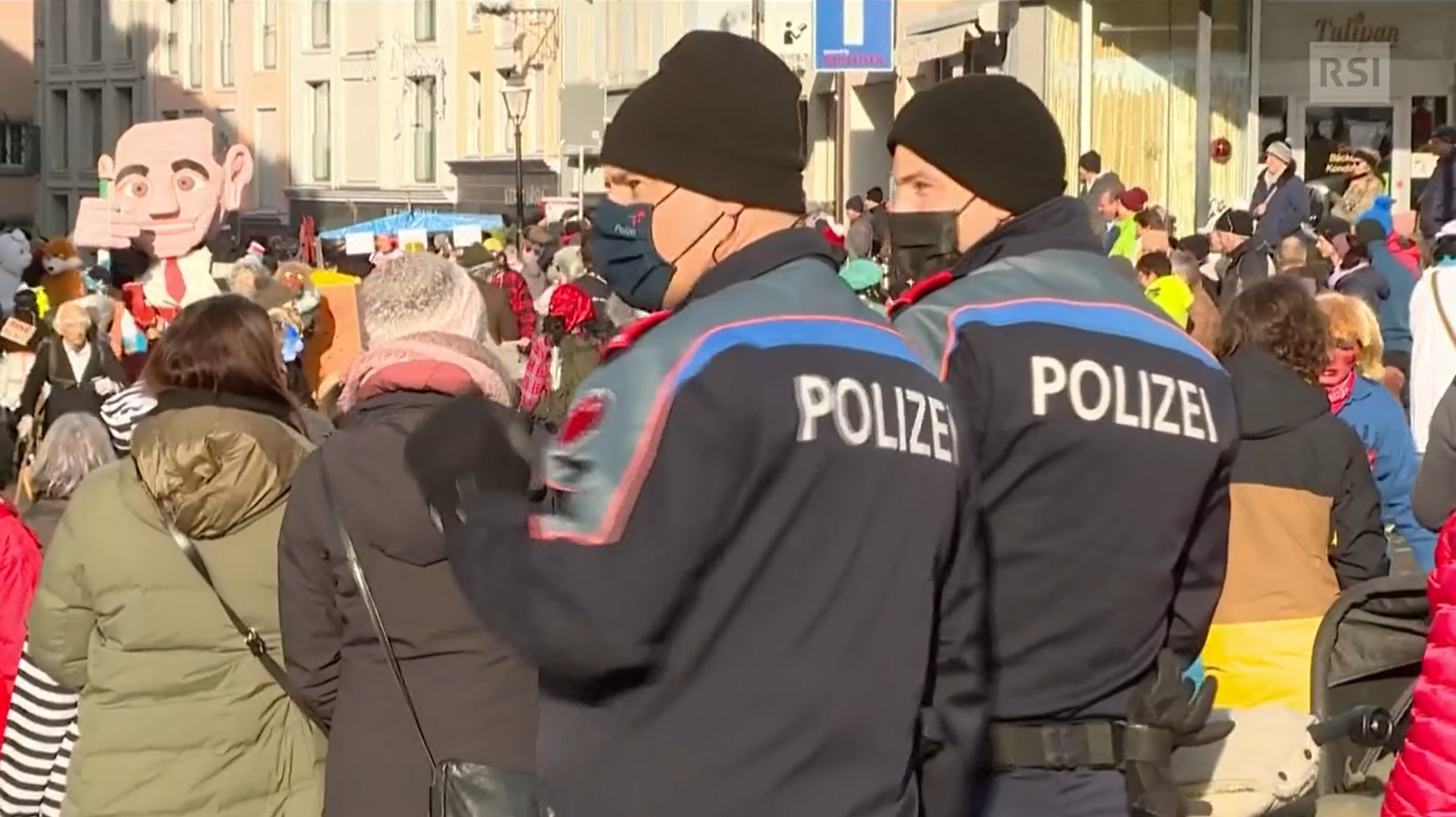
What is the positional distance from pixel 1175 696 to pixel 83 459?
3.57 m

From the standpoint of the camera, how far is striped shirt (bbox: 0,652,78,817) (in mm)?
5785

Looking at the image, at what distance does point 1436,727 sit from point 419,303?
223 cm

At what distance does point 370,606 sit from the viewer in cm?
489

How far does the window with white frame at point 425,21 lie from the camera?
2063 inches

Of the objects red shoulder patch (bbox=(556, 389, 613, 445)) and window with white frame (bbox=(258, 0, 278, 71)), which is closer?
red shoulder patch (bbox=(556, 389, 613, 445))

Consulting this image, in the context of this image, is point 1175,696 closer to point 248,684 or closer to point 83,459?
point 248,684

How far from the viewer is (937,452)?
11.1ft

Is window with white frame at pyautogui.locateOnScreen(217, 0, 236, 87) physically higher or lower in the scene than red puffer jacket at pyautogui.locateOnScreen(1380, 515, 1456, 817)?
higher

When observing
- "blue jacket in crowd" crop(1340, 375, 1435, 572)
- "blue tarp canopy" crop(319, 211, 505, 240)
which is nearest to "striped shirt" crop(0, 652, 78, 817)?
"blue jacket in crowd" crop(1340, 375, 1435, 572)

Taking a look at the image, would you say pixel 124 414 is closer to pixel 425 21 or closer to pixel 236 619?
pixel 236 619

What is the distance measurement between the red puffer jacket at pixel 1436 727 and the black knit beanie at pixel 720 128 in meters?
1.48

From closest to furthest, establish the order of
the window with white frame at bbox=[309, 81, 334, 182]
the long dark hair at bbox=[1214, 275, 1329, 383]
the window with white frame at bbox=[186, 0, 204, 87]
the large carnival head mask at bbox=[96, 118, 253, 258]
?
the long dark hair at bbox=[1214, 275, 1329, 383], the large carnival head mask at bbox=[96, 118, 253, 258], the window with white frame at bbox=[309, 81, 334, 182], the window with white frame at bbox=[186, 0, 204, 87]

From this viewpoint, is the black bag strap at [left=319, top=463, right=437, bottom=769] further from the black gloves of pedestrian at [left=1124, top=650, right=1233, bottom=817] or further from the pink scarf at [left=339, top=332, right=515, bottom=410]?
the black gloves of pedestrian at [left=1124, top=650, right=1233, bottom=817]

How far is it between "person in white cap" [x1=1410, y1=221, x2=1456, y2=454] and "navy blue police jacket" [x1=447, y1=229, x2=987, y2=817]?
312 inches
